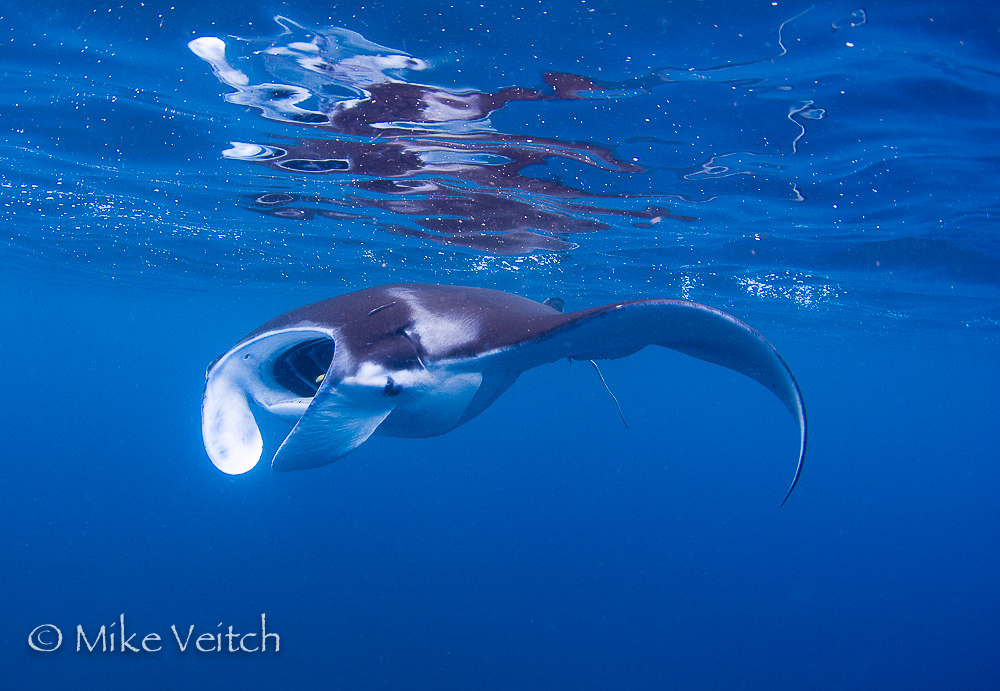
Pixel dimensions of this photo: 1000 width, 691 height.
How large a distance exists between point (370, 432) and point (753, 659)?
24.5 metres

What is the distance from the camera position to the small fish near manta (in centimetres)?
215

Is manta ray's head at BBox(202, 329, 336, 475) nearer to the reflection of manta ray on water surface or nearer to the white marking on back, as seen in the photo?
the white marking on back

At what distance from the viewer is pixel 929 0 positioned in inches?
198

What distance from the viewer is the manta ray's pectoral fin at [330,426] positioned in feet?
7.10

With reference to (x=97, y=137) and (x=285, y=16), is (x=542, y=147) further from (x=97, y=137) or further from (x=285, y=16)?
(x=97, y=137)

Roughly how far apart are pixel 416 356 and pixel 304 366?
4.24 ft

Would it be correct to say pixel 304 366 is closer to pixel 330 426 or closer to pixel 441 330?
pixel 330 426

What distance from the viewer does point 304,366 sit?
336 centimetres

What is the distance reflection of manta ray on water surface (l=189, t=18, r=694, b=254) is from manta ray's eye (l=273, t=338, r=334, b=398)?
4357mm

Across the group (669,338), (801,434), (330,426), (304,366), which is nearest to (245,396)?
(304,366)

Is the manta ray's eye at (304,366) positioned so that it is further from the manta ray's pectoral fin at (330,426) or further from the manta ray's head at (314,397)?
the manta ray's pectoral fin at (330,426)

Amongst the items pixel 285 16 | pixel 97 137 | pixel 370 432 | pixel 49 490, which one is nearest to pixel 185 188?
pixel 97 137

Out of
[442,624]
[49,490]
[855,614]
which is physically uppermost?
[49,490]

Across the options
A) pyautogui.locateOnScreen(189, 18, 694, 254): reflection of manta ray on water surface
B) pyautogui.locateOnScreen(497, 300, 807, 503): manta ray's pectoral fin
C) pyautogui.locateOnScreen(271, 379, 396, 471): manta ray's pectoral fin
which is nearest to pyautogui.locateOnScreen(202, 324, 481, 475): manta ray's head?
pyautogui.locateOnScreen(271, 379, 396, 471): manta ray's pectoral fin
